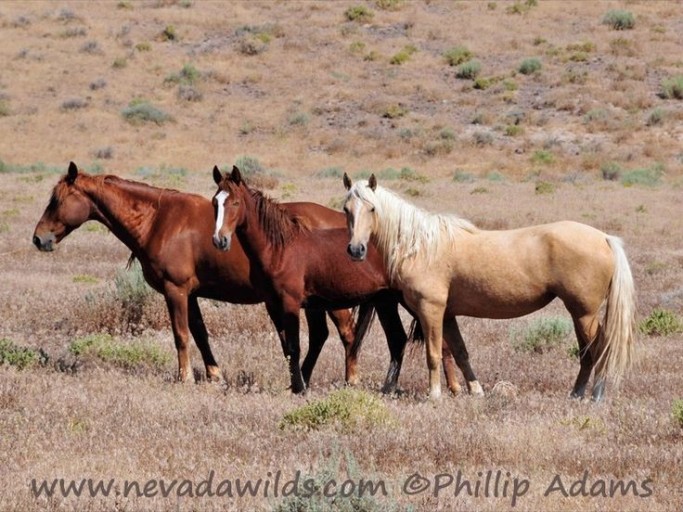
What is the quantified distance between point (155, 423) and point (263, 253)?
7.59ft

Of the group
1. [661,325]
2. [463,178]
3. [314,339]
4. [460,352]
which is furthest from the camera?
[463,178]

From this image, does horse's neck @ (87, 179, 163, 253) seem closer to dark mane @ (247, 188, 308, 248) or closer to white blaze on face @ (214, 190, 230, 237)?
dark mane @ (247, 188, 308, 248)

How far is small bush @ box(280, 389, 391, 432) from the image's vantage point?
7.42 metres

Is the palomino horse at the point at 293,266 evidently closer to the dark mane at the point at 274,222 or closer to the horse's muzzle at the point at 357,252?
the dark mane at the point at 274,222

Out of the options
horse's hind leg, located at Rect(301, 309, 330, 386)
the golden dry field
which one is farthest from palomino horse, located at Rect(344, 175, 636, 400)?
horse's hind leg, located at Rect(301, 309, 330, 386)

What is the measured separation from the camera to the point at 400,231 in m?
8.93

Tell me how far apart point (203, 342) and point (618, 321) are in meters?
4.01

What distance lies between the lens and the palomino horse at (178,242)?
9953 mm

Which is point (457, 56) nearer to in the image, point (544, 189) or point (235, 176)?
point (544, 189)

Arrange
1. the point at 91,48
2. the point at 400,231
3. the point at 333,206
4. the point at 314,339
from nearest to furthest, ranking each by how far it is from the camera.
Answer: the point at 400,231, the point at 314,339, the point at 333,206, the point at 91,48

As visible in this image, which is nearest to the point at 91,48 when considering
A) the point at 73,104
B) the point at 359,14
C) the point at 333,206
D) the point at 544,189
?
the point at 73,104

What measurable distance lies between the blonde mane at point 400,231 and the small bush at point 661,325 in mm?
4375

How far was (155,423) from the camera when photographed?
24.5 ft

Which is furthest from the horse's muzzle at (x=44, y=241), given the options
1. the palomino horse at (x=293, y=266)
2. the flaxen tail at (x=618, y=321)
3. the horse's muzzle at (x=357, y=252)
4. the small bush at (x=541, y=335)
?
the flaxen tail at (x=618, y=321)
